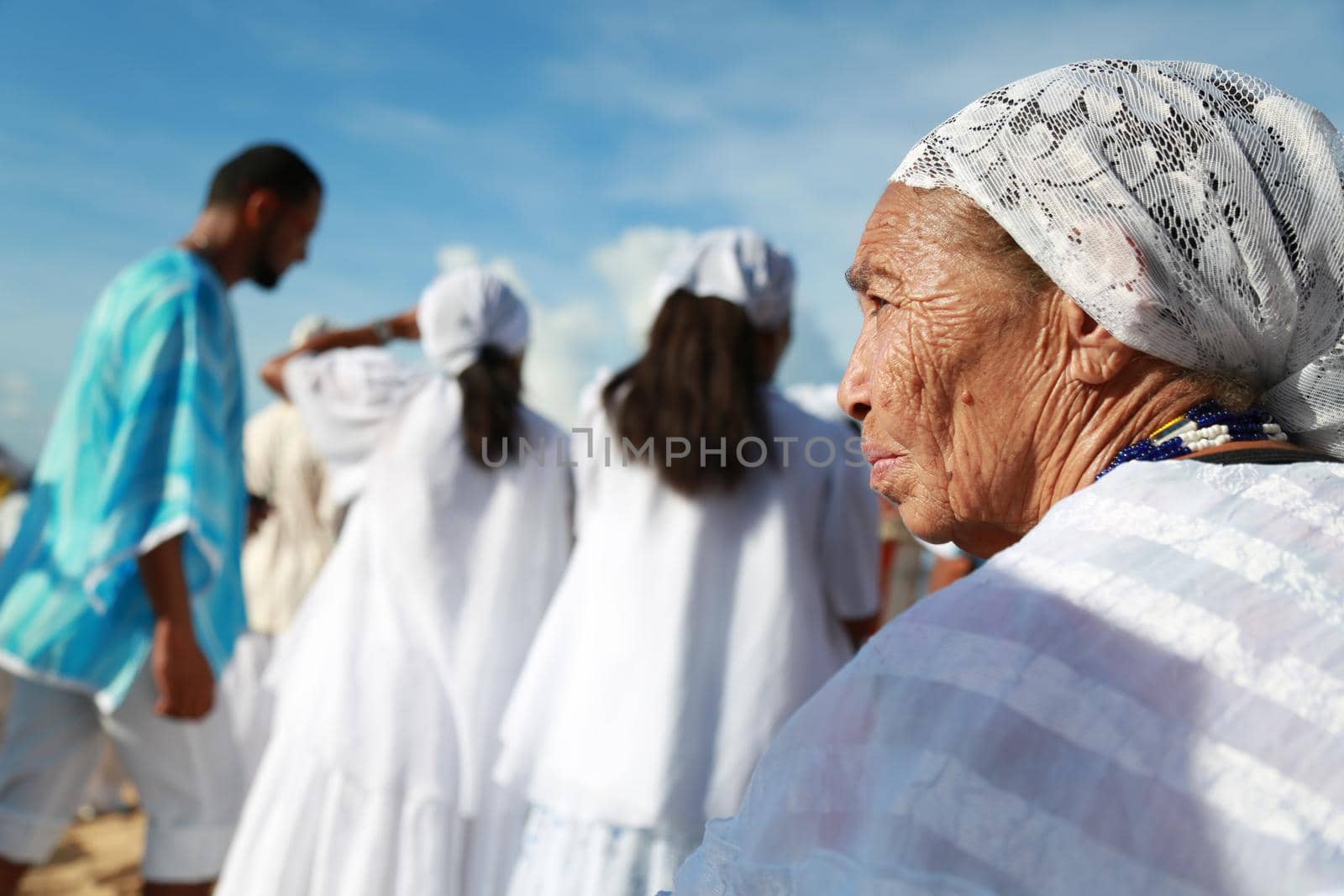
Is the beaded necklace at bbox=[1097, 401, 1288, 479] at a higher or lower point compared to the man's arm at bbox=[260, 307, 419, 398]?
lower

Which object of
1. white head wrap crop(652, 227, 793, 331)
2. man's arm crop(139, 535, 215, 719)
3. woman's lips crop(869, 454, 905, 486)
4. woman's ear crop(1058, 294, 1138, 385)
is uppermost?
white head wrap crop(652, 227, 793, 331)

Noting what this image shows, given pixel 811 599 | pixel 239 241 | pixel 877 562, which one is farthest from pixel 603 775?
pixel 239 241

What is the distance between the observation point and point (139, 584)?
3166 mm

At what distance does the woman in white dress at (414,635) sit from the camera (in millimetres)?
3602

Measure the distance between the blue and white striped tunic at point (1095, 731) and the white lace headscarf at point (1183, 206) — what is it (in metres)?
0.21

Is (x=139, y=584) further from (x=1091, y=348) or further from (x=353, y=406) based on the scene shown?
(x=1091, y=348)

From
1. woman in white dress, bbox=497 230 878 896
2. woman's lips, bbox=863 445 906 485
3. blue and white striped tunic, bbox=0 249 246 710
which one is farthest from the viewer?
blue and white striped tunic, bbox=0 249 246 710

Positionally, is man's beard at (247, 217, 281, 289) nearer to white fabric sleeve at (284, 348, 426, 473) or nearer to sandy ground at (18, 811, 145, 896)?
white fabric sleeve at (284, 348, 426, 473)

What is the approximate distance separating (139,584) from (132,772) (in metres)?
0.57

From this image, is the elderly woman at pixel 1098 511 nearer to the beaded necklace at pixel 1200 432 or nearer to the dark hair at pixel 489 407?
the beaded necklace at pixel 1200 432

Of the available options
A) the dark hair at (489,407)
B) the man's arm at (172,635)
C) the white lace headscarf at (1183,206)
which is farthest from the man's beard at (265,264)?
the white lace headscarf at (1183,206)

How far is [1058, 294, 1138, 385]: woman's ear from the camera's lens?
1.22 m

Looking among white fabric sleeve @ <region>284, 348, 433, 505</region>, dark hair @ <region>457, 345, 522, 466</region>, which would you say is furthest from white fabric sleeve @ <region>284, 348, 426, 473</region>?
dark hair @ <region>457, 345, 522, 466</region>

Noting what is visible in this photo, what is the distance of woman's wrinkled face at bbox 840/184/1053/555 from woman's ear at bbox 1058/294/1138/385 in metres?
0.03
